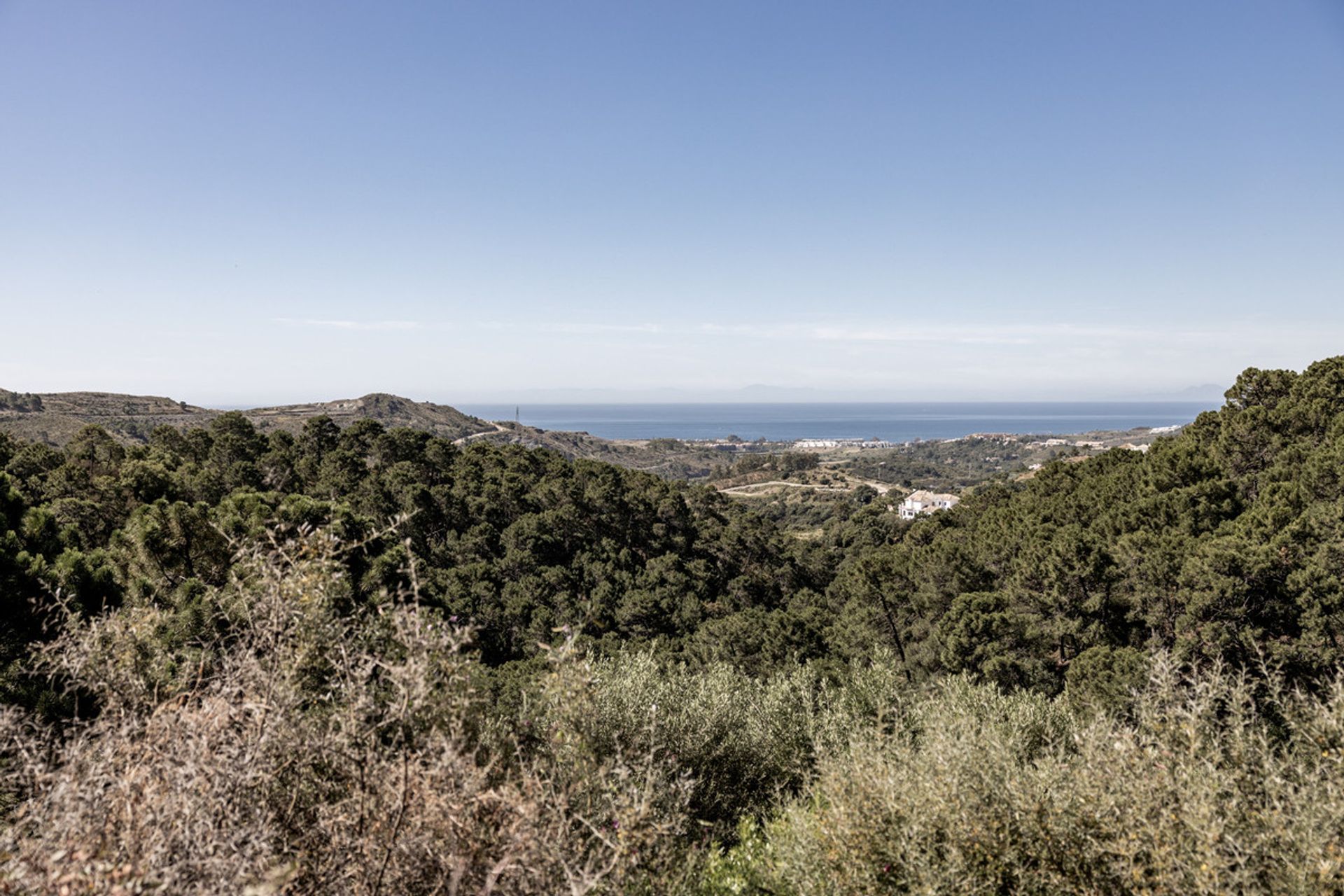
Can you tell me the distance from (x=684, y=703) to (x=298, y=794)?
285 inches

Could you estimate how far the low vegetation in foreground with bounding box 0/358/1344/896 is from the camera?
3.68 metres

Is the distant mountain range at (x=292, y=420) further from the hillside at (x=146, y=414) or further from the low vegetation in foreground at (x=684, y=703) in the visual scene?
the low vegetation in foreground at (x=684, y=703)

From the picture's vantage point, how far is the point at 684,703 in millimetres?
10555

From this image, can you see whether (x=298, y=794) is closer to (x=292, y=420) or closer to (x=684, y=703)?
(x=684, y=703)

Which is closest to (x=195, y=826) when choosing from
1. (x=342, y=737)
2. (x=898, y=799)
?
(x=342, y=737)

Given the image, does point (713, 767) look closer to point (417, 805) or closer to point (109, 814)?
point (417, 805)

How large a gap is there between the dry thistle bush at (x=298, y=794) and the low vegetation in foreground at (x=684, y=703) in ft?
0.11

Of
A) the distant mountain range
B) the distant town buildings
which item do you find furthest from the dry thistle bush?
the distant town buildings

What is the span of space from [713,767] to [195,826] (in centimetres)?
789

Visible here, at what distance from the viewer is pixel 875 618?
1989cm

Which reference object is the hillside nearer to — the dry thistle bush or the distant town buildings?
the dry thistle bush

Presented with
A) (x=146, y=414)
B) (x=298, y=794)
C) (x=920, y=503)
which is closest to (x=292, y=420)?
(x=146, y=414)

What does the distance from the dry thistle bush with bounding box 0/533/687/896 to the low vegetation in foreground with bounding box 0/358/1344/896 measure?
3cm

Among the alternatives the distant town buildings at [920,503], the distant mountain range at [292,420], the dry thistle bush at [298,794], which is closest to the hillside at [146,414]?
the distant mountain range at [292,420]
